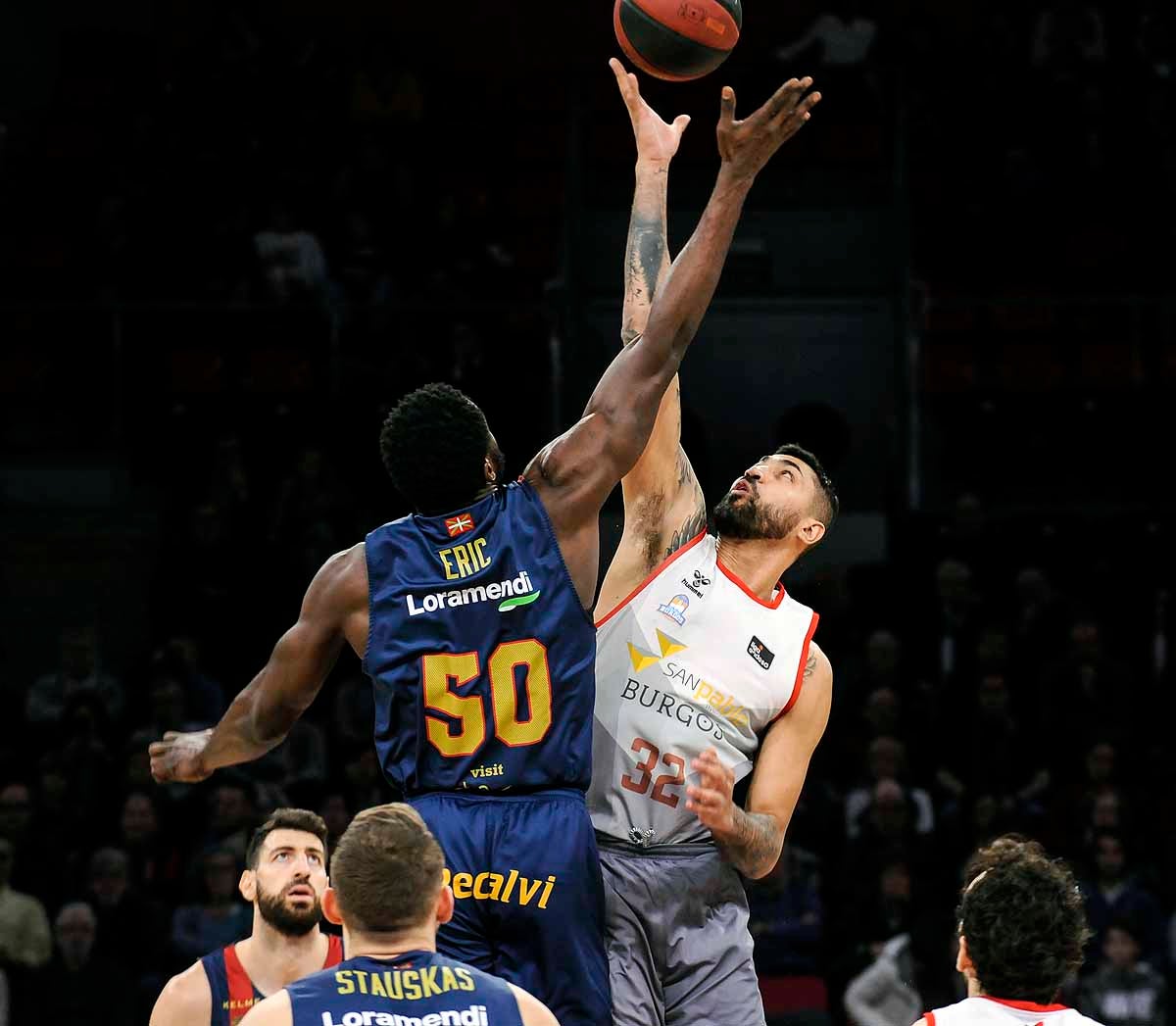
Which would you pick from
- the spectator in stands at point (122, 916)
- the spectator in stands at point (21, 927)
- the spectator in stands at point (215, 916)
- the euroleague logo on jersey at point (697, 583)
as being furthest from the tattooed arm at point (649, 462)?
the spectator in stands at point (21, 927)

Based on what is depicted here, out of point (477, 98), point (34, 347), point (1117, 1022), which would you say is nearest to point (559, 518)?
point (1117, 1022)

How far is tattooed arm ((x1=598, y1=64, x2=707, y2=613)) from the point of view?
539cm

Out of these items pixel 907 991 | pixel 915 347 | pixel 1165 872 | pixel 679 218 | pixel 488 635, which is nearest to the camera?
pixel 488 635

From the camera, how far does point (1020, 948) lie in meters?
3.94

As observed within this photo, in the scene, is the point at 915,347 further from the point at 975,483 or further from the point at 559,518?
the point at 559,518

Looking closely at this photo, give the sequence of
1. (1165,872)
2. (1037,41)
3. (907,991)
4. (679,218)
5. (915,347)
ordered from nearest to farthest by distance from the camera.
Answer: (907,991), (1165,872), (915,347), (679,218), (1037,41)

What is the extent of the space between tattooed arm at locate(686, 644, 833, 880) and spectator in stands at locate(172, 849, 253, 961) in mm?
5195

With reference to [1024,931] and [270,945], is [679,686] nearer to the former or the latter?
[1024,931]

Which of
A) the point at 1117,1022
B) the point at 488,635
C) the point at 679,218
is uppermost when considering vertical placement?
the point at 679,218

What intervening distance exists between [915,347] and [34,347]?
6.11 m

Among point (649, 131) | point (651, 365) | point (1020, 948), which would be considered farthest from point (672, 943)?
point (649, 131)

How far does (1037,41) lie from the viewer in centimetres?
1625

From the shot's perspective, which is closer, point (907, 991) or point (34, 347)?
point (907, 991)

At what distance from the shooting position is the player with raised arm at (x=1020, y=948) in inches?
155
